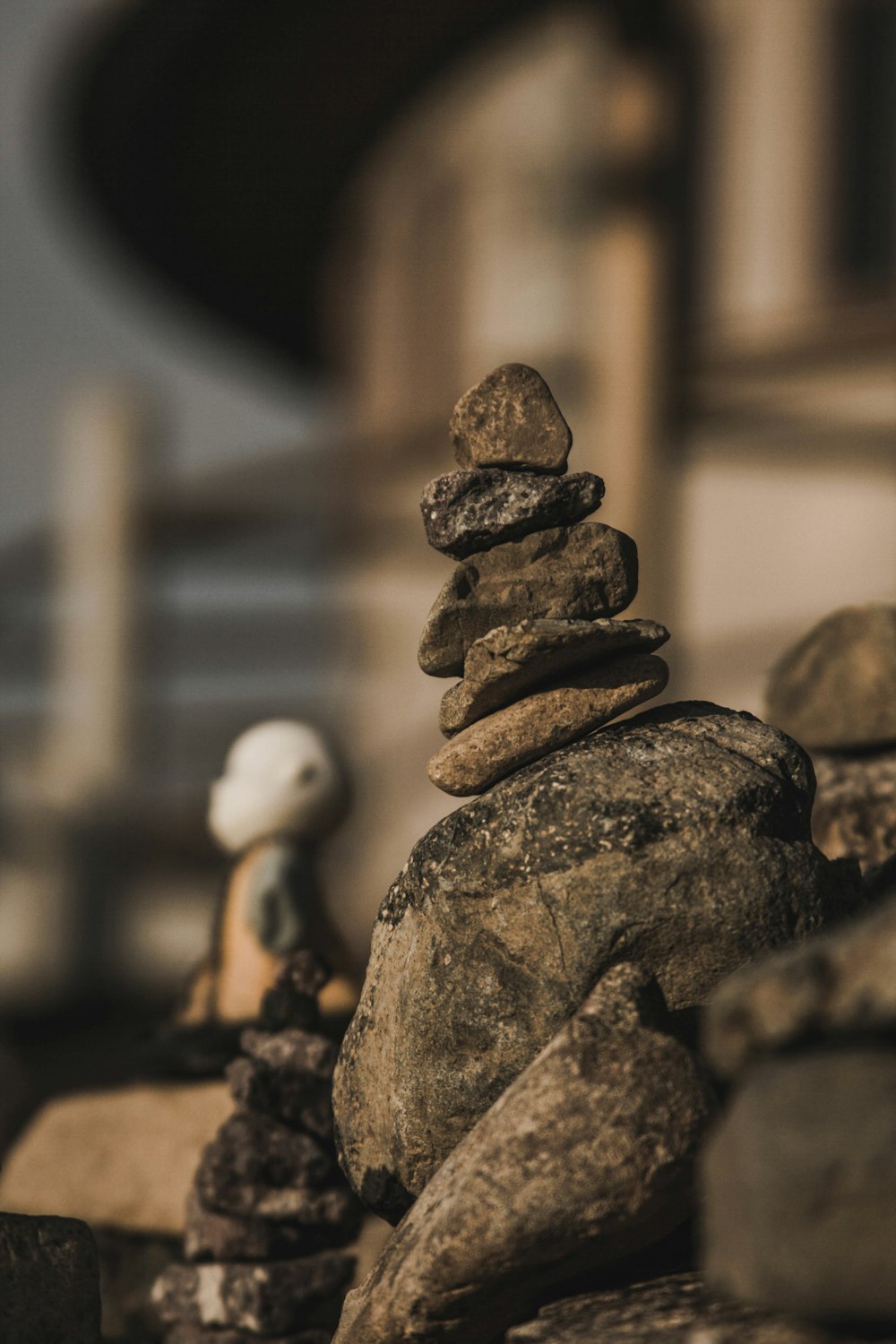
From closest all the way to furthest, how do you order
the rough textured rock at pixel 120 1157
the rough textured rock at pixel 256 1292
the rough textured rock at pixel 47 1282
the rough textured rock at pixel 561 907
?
1. the rough textured rock at pixel 561 907
2. the rough textured rock at pixel 47 1282
3. the rough textured rock at pixel 256 1292
4. the rough textured rock at pixel 120 1157

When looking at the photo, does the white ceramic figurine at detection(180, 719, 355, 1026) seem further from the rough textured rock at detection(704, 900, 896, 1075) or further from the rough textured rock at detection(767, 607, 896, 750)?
the rough textured rock at detection(704, 900, 896, 1075)

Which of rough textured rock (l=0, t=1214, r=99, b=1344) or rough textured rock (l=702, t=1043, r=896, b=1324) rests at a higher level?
rough textured rock (l=702, t=1043, r=896, b=1324)

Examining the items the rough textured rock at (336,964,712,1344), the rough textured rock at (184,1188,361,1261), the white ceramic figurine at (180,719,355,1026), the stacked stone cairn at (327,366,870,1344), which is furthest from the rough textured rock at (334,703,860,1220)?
the white ceramic figurine at (180,719,355,1026)

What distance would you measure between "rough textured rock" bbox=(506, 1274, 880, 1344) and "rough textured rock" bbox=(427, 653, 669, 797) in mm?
857

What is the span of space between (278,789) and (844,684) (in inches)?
52.4

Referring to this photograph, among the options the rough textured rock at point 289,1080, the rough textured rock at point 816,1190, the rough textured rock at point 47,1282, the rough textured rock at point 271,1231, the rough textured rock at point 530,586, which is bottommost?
the rough textured rock at point 271,1231

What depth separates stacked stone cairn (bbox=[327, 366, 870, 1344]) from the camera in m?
2.17

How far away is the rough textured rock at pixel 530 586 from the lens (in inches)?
104

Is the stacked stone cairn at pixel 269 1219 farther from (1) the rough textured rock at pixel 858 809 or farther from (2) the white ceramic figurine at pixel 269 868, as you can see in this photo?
(1) the rough textured rock at pixel 858 809

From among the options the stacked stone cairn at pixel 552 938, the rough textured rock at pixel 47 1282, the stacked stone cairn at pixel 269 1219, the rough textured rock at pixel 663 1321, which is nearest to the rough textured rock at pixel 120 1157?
the stacked stone cairn at pixel 269 1219

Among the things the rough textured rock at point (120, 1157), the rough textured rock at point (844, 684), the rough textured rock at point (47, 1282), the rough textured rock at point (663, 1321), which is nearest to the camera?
the rough textured rock at point (663, 1321)

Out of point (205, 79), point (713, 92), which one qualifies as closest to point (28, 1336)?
point (713, 92)

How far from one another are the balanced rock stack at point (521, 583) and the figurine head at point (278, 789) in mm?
990

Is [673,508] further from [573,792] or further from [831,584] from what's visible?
[573,792]
